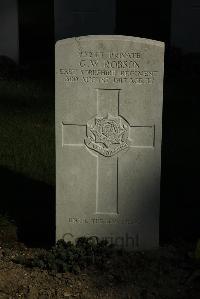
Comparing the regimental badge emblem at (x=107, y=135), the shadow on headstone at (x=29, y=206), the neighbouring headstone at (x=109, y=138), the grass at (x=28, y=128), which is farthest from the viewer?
the grass at (x=28, y=128)

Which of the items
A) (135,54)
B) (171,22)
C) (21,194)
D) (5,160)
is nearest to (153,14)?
(171,22)

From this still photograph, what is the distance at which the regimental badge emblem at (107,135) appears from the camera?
4.64 metres

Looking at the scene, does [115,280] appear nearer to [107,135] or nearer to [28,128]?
[107,135]

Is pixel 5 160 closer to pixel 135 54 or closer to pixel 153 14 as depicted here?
pixel 135 54

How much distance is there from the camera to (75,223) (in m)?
4.86

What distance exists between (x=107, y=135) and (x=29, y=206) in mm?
1541

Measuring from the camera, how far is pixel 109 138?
4695 mm

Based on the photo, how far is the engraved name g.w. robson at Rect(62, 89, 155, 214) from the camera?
4617mm

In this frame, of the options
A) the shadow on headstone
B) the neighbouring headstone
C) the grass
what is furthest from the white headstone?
the neighbouring headstone

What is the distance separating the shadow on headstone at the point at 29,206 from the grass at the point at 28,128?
0.51 ft

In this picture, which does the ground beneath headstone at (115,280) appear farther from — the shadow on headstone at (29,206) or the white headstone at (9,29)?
the white headstone at (9,29)

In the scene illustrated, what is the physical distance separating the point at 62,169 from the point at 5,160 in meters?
2.51

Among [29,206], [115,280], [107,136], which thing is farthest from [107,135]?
[29,206]

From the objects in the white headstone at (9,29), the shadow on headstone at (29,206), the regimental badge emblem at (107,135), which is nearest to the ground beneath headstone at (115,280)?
the shadow on headstone at (29,206)
